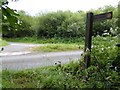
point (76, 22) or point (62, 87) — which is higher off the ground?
point (76, 22)

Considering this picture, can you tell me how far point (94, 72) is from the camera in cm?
411

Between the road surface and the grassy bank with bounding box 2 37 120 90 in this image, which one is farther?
the road surface

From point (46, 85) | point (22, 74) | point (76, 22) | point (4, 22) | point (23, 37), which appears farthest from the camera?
point (23, 37)

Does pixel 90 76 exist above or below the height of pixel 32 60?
above

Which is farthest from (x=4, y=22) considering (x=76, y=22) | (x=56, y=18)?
(x=56, y=18)

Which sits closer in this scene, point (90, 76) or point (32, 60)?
point (90, 76)

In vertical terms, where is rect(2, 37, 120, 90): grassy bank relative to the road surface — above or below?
above

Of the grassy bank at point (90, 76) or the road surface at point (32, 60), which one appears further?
the road surface at point (32, 60)

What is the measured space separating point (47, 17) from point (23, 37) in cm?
260

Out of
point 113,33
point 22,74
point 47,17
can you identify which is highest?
point 47,17

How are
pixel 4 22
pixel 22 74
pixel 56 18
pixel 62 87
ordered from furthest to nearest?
pixel 56 18 < pixel 22 74 < pixel 62 87 < pixel 4 22

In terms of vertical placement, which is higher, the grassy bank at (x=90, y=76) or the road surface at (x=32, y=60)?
the grassy bank at (x=90, y=76)

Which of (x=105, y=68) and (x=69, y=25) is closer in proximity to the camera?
(x=105, y=68)

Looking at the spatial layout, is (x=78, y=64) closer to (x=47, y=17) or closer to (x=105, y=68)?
(x=105, y=68)
